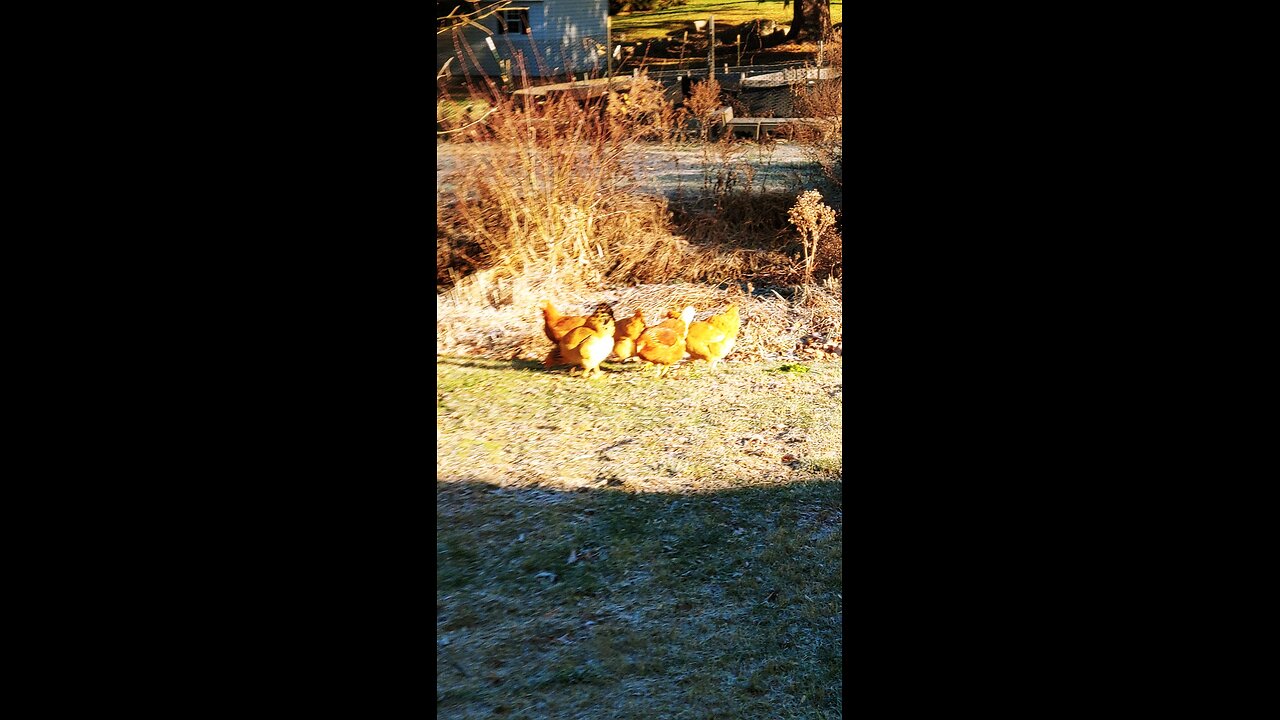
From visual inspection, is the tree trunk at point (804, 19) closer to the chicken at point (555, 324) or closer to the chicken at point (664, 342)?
the chicken at point (664, 342)

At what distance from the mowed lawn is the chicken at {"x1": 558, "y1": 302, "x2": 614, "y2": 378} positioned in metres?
0.13

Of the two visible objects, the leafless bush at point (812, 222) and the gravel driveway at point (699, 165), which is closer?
the leafless bush at point (812, 222)

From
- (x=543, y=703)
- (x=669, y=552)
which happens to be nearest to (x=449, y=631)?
(x=543, y=703)

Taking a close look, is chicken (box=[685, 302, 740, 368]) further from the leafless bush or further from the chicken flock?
the leafless bush

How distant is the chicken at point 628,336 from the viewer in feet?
15.8

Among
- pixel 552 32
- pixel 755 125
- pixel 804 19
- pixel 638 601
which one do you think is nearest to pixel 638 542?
pixel 638 601

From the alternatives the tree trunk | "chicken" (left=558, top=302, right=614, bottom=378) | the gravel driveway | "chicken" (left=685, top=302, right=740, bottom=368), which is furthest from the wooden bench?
"chicken" (left=558, top=302, right=614, bottom=378)

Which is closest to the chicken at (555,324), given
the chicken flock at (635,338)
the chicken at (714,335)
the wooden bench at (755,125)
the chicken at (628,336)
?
the chicken flock at (635,338)

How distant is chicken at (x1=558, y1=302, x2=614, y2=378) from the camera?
15.5 feet

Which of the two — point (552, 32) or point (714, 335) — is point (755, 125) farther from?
point (552, 32)

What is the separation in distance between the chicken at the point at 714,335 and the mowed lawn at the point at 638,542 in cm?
13

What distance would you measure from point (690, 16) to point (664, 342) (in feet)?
19.8

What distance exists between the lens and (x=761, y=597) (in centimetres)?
313
